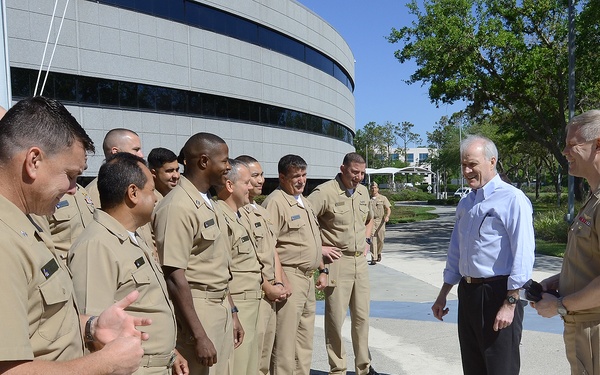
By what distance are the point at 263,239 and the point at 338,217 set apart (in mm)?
1306

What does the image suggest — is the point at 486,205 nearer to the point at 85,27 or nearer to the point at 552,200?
the point at 85,27

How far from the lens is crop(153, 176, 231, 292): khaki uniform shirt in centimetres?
335

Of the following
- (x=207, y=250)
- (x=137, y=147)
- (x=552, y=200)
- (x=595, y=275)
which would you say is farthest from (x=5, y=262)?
(x=552, y=200)

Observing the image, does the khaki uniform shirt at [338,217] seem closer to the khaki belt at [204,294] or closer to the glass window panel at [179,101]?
the khaki belt at [204,294]

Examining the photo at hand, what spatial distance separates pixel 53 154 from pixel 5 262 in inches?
15.3

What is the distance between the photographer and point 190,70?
19797 mm

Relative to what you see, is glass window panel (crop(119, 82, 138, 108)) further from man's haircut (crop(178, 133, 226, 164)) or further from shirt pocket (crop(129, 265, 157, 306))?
shirt pocket (crop(129, 265, 157, 306))

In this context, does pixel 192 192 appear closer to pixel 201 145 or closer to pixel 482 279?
pixel 201 145

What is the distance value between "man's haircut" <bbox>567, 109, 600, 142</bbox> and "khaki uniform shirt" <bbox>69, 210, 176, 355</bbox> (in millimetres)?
2355

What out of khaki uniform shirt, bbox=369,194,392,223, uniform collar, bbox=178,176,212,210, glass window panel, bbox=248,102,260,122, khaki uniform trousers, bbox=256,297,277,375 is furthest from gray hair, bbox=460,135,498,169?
glass window panel, bbox=248,102,260,122

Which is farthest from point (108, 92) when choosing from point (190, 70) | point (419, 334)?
point (419, 334)

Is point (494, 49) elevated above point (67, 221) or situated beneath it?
elevated above

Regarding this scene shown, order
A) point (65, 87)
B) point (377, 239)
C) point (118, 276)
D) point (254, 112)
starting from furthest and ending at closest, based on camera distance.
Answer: point (254, 112), point (65, 87), point (377, 239), point (118, 276)

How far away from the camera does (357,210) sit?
232 inches
